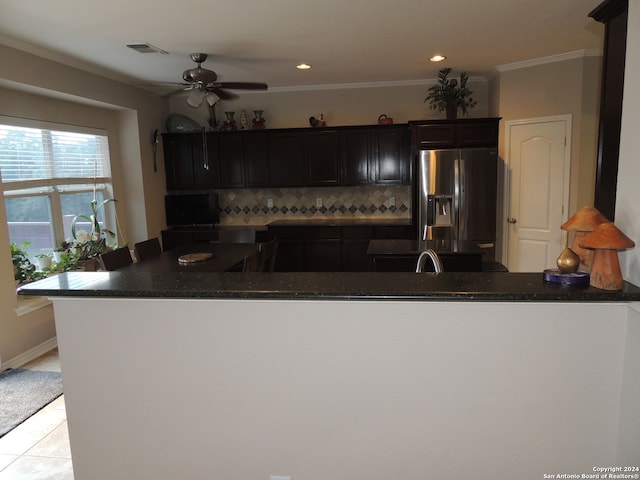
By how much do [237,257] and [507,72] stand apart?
3.59 metres

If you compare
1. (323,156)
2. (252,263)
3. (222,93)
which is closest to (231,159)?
(323,156)

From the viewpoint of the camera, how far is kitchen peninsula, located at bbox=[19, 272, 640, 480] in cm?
142

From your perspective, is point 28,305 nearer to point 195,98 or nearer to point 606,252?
point 195,98

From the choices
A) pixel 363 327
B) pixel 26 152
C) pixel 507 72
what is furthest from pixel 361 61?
pixel 363 327

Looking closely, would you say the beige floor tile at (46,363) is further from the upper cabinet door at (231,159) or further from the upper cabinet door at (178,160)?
the upper cabinet door at (231,159)

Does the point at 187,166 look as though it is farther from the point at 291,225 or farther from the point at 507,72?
the point at 507,72

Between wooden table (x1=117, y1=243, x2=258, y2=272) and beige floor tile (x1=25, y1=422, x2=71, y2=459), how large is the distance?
1.10m

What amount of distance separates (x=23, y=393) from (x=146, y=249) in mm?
1385

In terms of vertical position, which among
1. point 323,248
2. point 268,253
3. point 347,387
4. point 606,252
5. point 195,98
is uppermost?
point 195,98

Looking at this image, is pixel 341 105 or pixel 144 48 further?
pixel 341 105

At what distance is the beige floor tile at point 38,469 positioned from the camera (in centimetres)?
→ 225

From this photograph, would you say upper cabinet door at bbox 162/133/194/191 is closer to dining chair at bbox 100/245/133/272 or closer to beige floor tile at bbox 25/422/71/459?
dining chair at bbox 100/245/133/272

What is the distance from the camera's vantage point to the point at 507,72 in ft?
15.9

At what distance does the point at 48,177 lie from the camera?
427 cm
